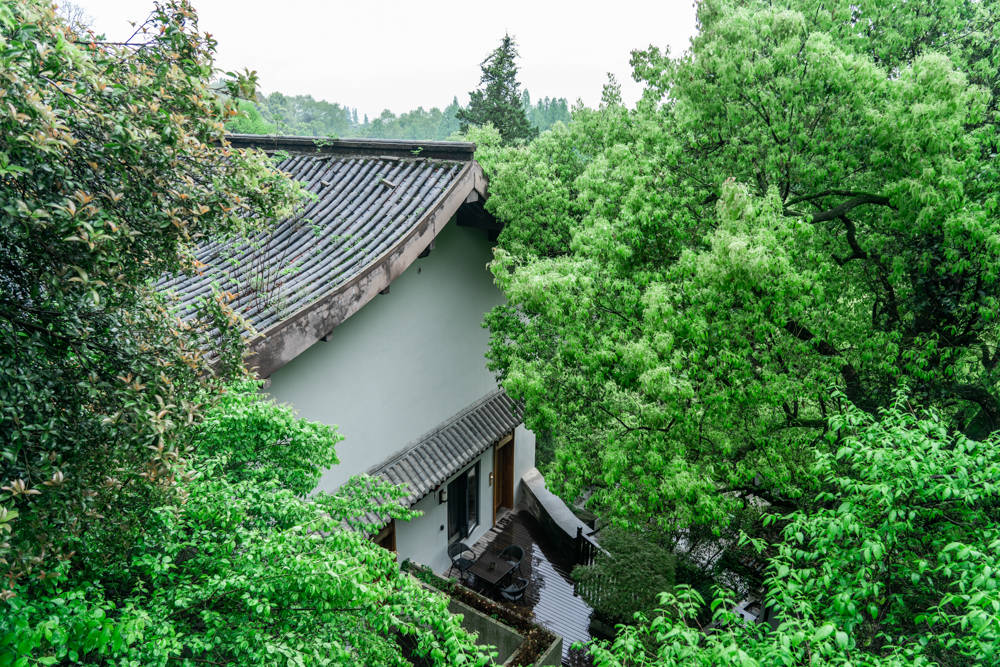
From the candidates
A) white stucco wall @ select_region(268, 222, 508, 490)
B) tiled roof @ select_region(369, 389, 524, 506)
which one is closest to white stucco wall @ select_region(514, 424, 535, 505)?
tiled roof @ select_region(369, 389, 524, 506)

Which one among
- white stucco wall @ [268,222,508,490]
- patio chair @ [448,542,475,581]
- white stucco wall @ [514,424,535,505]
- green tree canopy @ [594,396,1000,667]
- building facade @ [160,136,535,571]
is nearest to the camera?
green tree canopy @ [594,396,1000,667]

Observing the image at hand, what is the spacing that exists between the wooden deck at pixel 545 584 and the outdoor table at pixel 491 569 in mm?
413

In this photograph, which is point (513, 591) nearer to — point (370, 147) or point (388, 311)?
point (388, 311)

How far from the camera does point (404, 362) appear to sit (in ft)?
36.7

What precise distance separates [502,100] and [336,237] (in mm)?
29118

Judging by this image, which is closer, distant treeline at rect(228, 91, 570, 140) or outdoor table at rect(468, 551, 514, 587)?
outdoor table at rect(468, 551, 514, 587)

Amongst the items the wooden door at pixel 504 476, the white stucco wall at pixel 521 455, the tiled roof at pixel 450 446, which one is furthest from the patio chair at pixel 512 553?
the white stucco wall at pixel 521 455

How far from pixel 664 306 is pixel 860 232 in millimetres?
4664

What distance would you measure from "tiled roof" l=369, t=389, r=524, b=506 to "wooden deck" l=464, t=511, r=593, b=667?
2.91 meters

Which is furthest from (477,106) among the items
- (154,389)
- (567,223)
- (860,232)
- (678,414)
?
(154,389)

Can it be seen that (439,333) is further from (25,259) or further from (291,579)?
(25,259)

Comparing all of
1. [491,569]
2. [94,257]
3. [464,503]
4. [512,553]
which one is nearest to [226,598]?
[94,257]

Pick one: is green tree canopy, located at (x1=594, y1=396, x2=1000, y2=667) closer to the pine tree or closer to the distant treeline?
the pine tree

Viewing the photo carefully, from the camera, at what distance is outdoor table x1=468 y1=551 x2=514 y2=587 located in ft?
40.1
